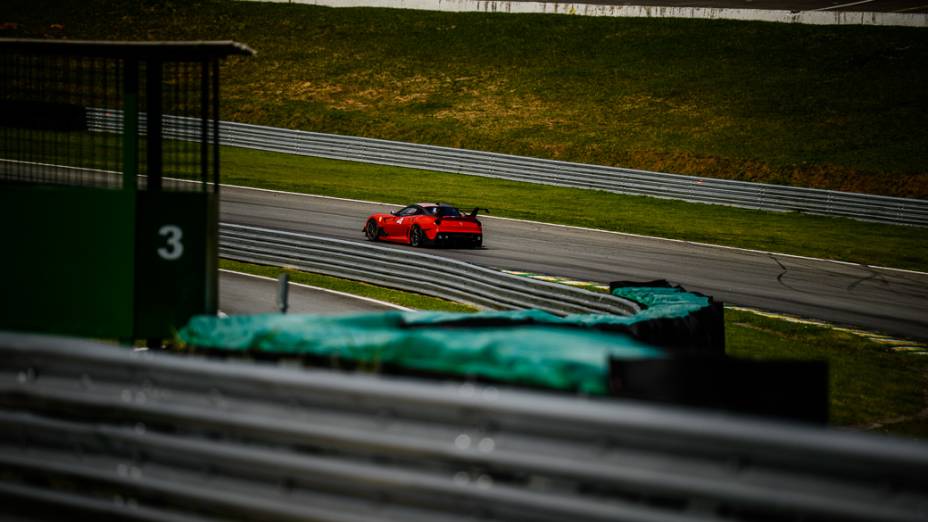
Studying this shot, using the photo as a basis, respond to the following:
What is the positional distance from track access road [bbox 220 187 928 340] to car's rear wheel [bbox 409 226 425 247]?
317mm

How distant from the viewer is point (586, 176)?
3538 centimetres

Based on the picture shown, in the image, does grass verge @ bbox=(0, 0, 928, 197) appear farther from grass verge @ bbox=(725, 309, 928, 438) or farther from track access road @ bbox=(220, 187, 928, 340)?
grass verge @ bbox=(725, 309, 928, 438)

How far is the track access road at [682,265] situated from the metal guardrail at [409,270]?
2968 mm

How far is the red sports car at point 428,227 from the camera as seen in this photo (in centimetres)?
2397

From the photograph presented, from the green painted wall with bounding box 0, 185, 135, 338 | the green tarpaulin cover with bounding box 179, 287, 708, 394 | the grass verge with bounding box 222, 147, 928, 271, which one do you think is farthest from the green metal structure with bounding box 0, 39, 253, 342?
the grass verge with bounding box 222, 147, 928, 271

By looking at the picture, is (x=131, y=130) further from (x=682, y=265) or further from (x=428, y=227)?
(x=682, y=265)

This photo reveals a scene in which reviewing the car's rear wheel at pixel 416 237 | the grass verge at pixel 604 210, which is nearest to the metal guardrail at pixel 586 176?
the grass verge at pixel 604 210

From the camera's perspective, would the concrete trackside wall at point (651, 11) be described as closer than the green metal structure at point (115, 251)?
No

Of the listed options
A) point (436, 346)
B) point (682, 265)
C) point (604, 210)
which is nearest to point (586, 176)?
point (604, 210)

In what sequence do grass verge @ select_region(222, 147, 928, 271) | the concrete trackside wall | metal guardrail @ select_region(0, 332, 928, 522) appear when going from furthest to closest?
the concrete trackside wall < grass verge @ select_region(222, 147, 928, 271) < metal guardrail @ select_region(0, 332, 928, 522)

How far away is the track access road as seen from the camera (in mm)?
19558

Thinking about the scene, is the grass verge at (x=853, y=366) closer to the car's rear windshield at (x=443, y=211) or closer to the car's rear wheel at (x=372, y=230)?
the car's rear windshield at (x=443, y=211)

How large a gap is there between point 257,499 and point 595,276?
17.6 metres

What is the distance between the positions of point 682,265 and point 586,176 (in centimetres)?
1227
